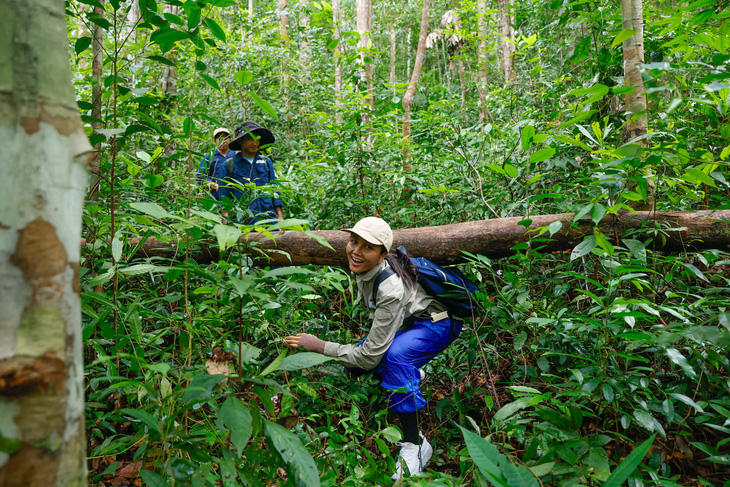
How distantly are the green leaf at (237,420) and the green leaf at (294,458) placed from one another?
81 mm

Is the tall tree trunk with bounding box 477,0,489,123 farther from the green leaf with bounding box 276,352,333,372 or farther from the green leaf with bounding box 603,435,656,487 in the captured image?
the green leaf with bounding box 603,435,656,487

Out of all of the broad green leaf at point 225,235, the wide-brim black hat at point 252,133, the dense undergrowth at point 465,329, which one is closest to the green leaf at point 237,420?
the dense undergrowth at point 465,329

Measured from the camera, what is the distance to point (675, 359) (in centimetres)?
198

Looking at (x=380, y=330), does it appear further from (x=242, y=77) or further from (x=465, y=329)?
(x=242, y=77)

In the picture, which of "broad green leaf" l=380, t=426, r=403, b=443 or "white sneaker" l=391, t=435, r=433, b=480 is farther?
"white sneaker" l=391, t=435, r=433, b=480

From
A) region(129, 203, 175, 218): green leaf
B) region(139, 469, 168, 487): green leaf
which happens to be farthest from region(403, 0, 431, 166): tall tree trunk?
region(139, 469, 168, 487): green leaf

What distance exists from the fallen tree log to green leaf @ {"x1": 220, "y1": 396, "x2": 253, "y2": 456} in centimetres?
145

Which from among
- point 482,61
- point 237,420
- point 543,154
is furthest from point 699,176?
point 482,61

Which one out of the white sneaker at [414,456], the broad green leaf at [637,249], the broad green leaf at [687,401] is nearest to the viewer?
the broad green leaf at [687,401]

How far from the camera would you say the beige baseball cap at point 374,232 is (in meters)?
2.81

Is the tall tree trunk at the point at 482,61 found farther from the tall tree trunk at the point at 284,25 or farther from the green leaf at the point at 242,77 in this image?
the green leaf at the point at 242,77

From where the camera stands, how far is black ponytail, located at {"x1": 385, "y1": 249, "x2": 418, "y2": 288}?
291cm

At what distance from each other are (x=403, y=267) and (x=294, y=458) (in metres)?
1.79

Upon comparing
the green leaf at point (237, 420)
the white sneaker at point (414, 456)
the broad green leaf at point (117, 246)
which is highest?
the broad green leaf at point (117, 246)
